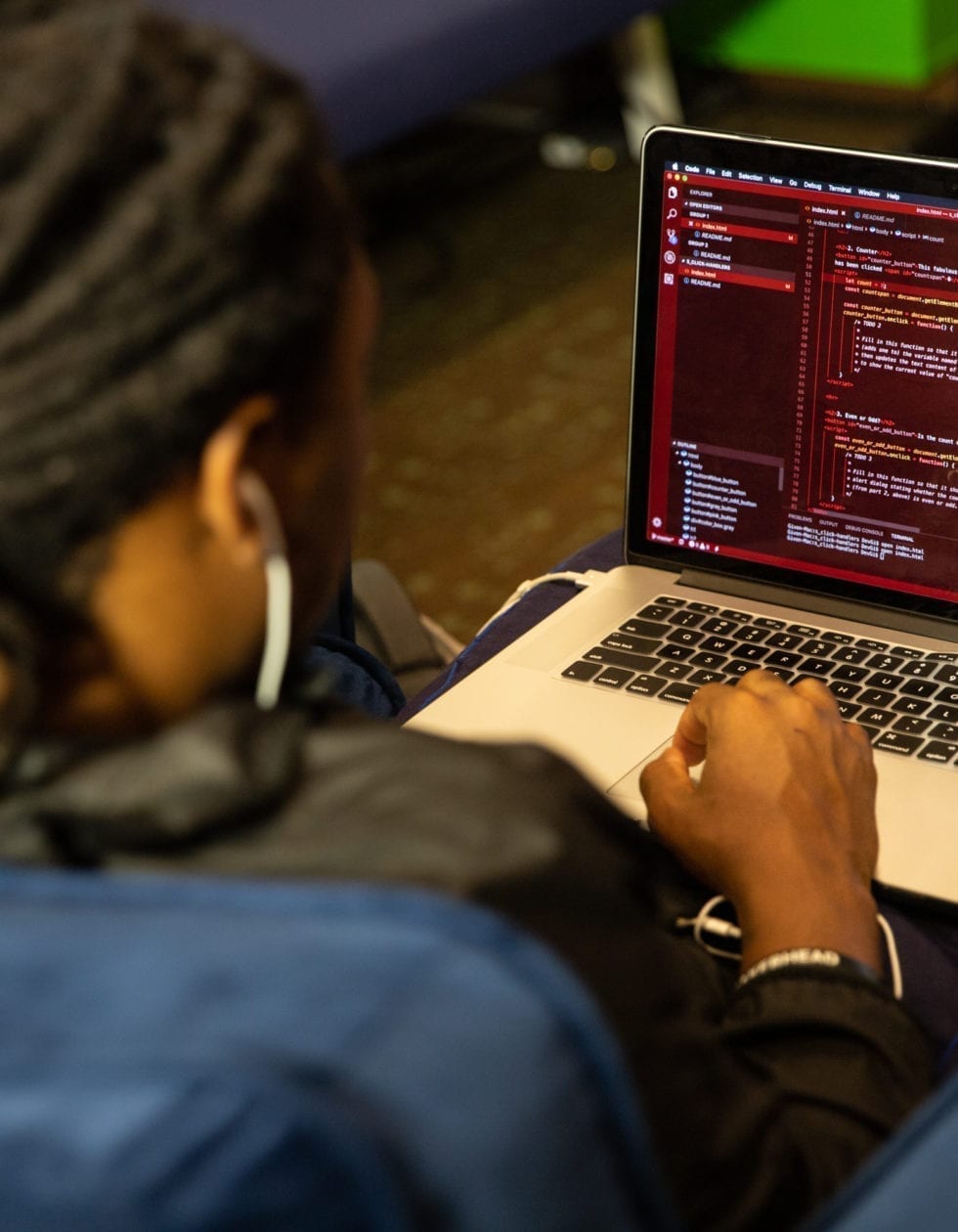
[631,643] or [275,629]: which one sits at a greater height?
[275,629]

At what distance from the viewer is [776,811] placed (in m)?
0.80

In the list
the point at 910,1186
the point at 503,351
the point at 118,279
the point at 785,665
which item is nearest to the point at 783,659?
the point at 785,665

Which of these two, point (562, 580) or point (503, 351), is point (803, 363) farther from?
point (503, 351)

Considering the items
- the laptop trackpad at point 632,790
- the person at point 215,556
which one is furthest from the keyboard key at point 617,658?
the person at point 215,556

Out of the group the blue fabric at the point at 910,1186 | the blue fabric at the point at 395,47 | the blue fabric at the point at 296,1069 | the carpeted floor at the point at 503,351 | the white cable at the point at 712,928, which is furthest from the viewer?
the blue fabric at the point at 395,47

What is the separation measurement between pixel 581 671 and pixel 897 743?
0.21 meters

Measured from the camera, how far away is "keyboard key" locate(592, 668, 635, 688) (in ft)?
3.39

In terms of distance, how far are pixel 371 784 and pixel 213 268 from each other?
171mm

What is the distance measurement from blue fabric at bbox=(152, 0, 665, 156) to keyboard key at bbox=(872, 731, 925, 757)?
6.84ft

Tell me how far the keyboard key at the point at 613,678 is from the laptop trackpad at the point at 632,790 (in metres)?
0.09

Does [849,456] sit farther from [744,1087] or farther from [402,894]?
[402,894]

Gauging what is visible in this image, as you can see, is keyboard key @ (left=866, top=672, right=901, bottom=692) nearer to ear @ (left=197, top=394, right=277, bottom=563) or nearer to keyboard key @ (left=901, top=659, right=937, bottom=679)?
keyboard key @ (left=901, top=659, right=937, bottom=679)

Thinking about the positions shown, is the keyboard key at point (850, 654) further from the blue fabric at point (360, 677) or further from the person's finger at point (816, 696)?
the blue fabric at point (360, 677)

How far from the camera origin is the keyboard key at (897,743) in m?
0.93
